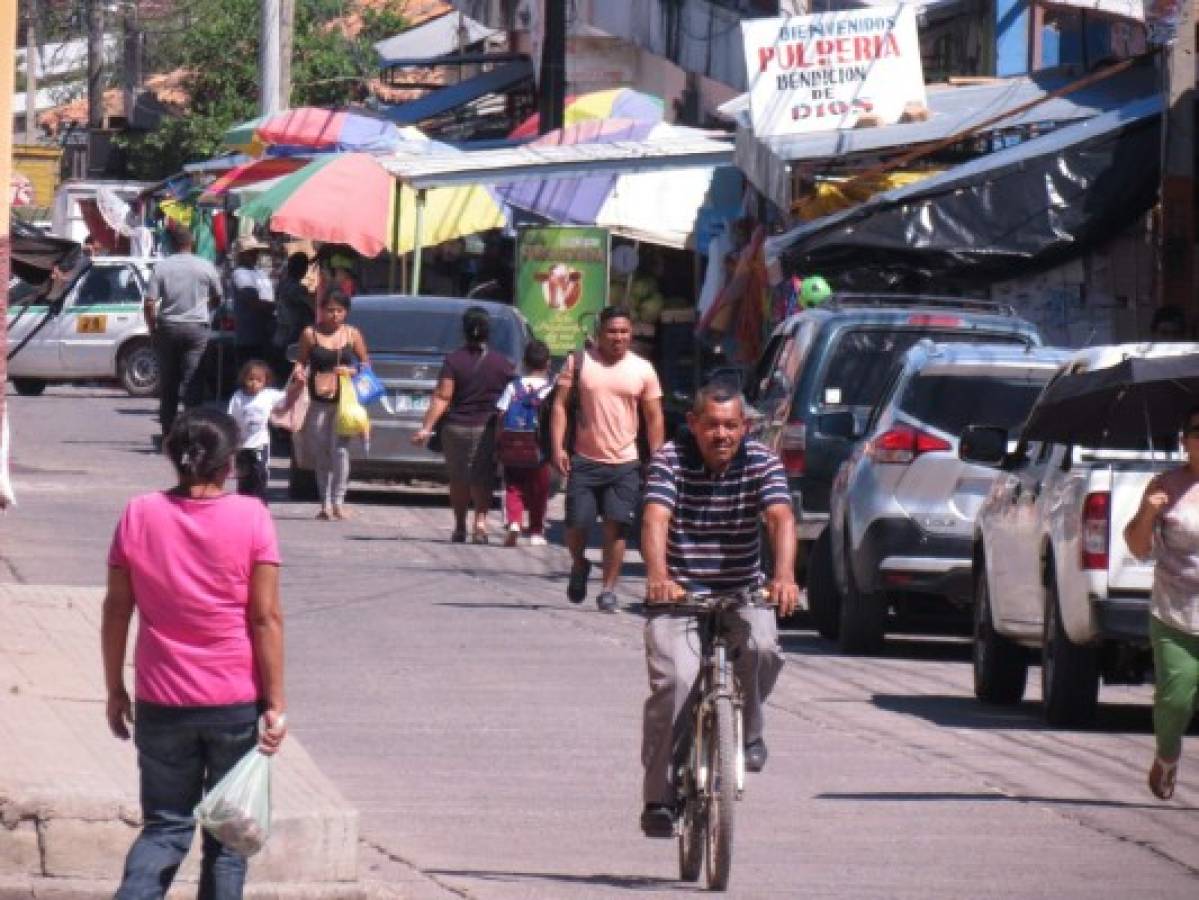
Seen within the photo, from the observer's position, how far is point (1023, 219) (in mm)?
21953

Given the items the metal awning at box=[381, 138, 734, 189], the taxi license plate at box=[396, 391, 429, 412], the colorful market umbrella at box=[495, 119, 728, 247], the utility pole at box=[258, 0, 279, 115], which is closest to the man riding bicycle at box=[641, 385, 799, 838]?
the taxi license plate at box=[396, 391, 429, 412]

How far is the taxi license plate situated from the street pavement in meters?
4.41

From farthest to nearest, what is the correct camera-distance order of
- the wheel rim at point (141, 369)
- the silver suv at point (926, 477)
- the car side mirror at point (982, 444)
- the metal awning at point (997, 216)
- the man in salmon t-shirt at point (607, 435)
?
the wheel rim at point (141, 369)
the metal awning at point (997, 216)
the man in salmon t-shirt at point (607, 435)
the silver suv at point (926, 477)
the car side mirror at point (982, 444)

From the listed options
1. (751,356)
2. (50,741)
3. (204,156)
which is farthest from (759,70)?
(204,156)

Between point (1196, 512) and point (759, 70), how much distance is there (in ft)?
46.4

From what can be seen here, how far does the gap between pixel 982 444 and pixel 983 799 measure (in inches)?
131

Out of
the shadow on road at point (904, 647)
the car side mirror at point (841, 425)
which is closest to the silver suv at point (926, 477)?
the shadow on road at point (904, 647)

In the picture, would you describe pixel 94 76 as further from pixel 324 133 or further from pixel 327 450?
pixel 327 450

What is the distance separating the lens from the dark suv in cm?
1778

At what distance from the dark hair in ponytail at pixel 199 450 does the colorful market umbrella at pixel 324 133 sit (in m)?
26.4

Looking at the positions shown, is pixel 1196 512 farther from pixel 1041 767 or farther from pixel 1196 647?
pixel 1041 767

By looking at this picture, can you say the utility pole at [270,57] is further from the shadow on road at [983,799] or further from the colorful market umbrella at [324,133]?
the shadow on road at [983,799]

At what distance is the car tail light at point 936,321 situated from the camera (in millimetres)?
17953

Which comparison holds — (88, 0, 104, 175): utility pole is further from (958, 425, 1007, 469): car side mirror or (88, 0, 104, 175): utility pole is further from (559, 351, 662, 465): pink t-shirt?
(958, 425, 1007, 469): car side mirror
